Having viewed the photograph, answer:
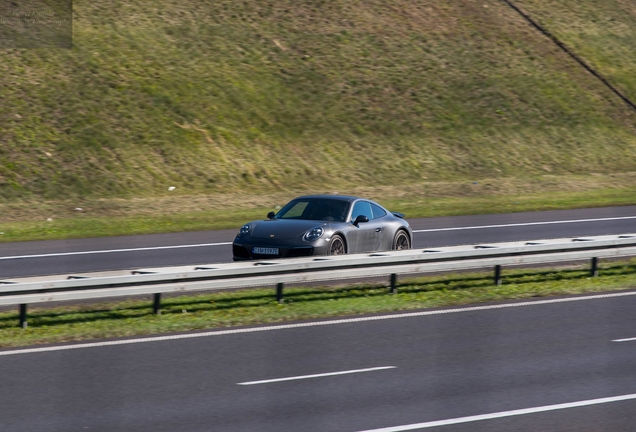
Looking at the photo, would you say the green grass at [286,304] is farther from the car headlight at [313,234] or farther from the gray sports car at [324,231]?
the car headlight at [313,234]

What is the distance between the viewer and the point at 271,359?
9828 millimetres

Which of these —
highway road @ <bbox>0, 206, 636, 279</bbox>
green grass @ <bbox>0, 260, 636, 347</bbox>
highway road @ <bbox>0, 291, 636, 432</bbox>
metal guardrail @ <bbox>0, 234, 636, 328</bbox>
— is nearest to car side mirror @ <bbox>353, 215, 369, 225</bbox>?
green grass @ <bbox>0, 260, 636, 347</bbox>

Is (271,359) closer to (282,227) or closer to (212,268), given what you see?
(212,268)

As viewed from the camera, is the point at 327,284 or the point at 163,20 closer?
the point at 327,284

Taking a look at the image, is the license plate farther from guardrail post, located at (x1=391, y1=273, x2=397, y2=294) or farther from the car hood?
guardrail post, located at (x1=391, y1=273, x2=397, y2=294)

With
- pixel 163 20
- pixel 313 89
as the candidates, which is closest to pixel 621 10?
pixel 313 89

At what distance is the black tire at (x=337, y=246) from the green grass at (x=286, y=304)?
1.00 metres

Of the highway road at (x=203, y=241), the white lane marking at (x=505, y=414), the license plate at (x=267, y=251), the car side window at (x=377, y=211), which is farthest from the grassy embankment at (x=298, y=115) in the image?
the white lane marking at (x=505, y=414)

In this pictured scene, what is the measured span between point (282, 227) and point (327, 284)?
4.08 feet

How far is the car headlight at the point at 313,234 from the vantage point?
15.3 metres

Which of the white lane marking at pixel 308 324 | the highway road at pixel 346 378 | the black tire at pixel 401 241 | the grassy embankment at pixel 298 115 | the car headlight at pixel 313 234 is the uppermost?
the grassy embankment at pixel 298 115

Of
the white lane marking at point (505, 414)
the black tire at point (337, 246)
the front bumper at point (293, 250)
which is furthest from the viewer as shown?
the black tire at point (337, 246)

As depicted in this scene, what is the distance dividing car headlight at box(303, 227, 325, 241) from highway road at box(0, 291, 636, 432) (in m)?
3.16

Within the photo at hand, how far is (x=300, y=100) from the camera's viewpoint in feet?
119
